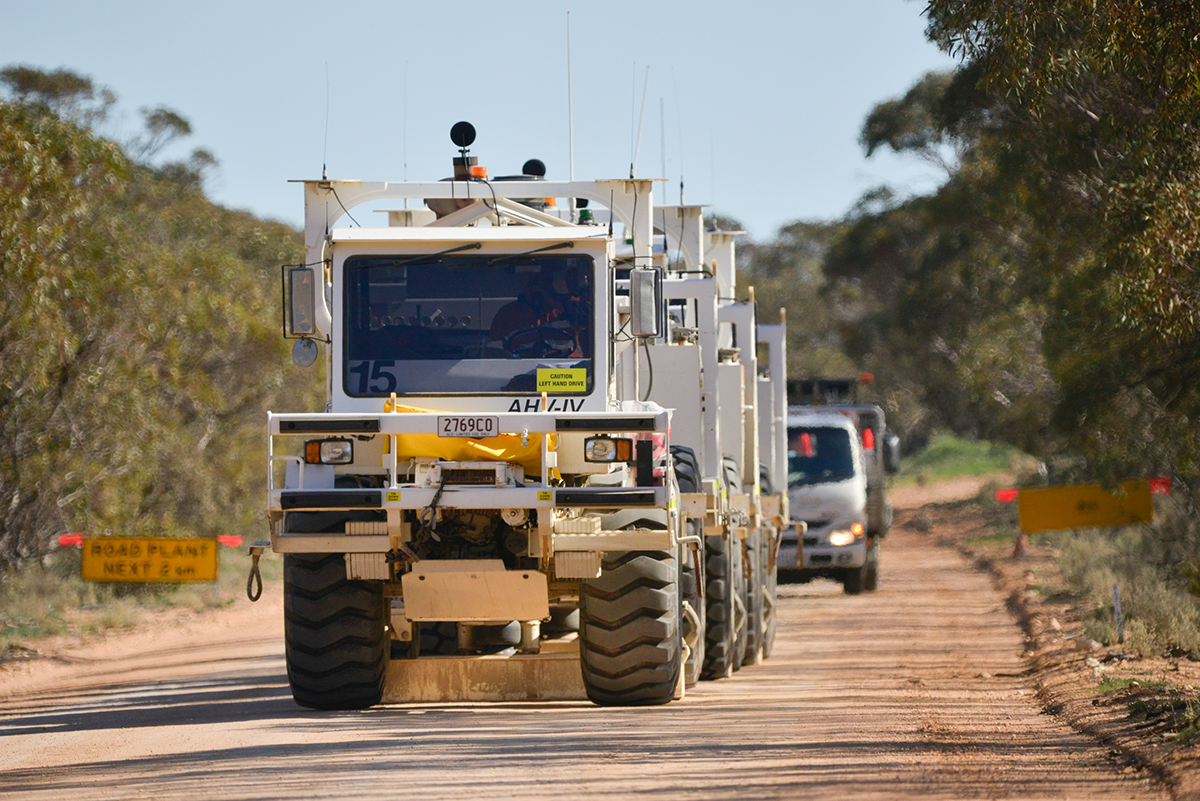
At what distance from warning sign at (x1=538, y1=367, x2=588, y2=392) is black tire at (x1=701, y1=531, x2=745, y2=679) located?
11.0 feet

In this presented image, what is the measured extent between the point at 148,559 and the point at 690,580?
32.2 feet

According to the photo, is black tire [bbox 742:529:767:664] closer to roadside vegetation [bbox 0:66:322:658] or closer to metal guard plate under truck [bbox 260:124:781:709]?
metal guard plate under truck [bbox 260:124:781:709]

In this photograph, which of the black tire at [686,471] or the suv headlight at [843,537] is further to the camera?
the suv headlight at [843,537]

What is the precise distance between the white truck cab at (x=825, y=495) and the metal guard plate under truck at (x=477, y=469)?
10081 mm

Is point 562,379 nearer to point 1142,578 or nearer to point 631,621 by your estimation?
point 631,621

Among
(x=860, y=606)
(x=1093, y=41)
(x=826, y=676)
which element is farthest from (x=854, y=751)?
(x=860, y=606)

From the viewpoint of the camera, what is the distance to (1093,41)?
12492 millimetres

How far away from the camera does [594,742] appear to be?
873cm

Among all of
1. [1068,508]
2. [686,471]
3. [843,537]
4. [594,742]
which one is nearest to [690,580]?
[686,471]

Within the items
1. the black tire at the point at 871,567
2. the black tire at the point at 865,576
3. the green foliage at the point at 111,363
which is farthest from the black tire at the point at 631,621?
the black tire at the point at 871,567

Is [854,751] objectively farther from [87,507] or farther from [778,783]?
[87,507]

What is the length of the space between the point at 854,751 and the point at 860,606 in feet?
43.2

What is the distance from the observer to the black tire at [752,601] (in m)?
14.8

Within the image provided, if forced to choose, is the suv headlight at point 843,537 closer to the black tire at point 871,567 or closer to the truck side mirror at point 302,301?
the black tire at point 871,567
